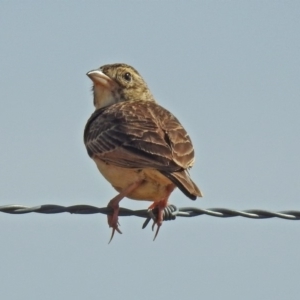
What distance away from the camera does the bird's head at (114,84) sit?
14.2 metres

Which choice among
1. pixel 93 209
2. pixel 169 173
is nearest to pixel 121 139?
pixel 169 173

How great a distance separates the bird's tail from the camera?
999 cm

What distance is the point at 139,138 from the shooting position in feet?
37.4

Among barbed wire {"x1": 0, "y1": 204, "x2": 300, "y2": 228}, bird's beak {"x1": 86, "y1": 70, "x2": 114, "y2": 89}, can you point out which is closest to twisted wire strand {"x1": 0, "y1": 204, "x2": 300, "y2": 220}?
barbed wire {"x1": 0, "y1": 204, "x2": 300, "y2": 228}

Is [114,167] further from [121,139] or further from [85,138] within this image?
[85,138]

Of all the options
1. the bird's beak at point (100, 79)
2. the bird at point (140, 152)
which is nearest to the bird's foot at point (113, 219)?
the bird at point (140, 152)

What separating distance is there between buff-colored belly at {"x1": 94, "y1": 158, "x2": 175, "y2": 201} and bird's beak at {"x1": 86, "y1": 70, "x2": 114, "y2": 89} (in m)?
2.76

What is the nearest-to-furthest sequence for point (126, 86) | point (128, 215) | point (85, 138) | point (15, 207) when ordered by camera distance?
point (15, 207) → point (128, 215) → point (85, 138) → point (126, 86)

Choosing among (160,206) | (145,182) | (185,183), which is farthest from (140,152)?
(185,183)

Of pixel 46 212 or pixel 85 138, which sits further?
pixel 85 138

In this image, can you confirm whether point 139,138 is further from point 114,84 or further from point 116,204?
point 114,84

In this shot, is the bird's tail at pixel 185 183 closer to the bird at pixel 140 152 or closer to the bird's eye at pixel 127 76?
the bird at pixel 140 152

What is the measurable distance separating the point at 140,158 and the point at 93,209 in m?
1.50

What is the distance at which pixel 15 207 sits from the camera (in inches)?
360
